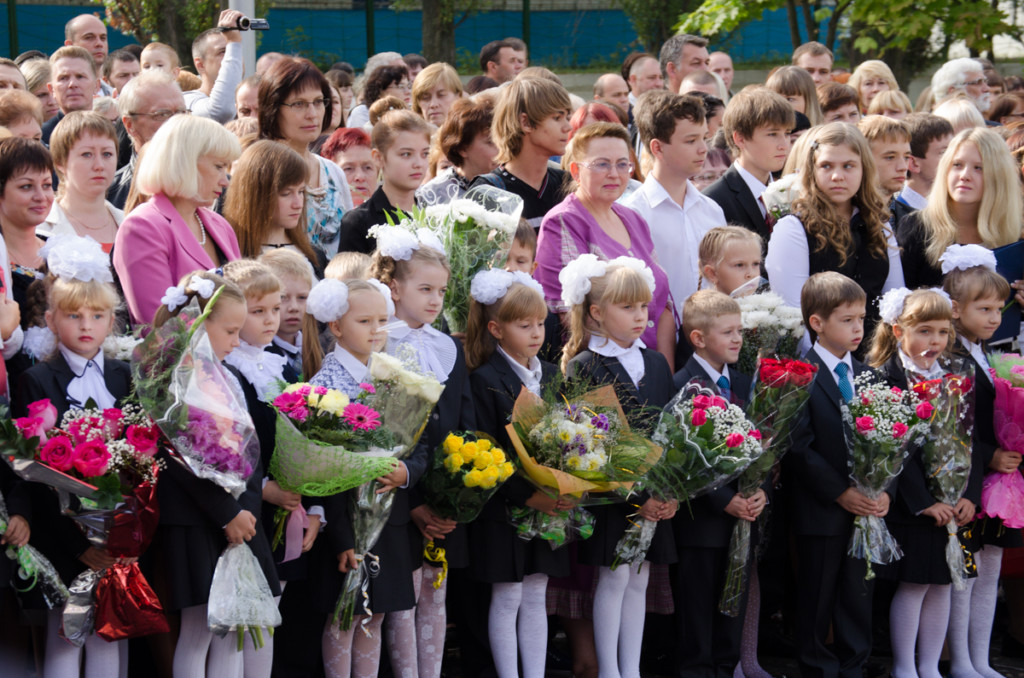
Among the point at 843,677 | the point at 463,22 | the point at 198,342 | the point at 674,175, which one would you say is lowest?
the point at 843,677

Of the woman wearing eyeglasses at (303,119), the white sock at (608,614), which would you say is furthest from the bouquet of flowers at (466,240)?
the white sock at (608,614)

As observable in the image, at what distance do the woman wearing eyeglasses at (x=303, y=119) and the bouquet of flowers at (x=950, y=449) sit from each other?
9.46 ft

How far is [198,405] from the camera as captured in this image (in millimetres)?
3930

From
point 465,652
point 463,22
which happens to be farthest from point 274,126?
point 463,22

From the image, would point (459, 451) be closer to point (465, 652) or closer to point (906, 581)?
point (465, 652)

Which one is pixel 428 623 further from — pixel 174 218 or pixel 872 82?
pixel 872 82

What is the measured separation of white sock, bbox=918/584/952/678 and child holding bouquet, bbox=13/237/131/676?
11.2 ft

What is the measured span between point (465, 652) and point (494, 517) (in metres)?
0.66

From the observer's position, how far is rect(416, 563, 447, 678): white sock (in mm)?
4742

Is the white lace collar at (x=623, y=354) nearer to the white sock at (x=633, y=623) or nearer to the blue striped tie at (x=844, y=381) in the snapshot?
the white sock at (x=633, y=623)

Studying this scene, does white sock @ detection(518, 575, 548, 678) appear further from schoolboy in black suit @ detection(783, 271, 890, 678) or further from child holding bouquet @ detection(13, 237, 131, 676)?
child holding bouquet @ detection(13, 237, 131, 676)

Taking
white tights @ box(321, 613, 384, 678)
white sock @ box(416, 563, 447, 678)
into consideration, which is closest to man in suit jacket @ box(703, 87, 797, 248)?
white sock @ box(416, 563, 447, 678)

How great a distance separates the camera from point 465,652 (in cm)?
504

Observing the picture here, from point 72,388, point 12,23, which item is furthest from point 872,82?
point 12,23
